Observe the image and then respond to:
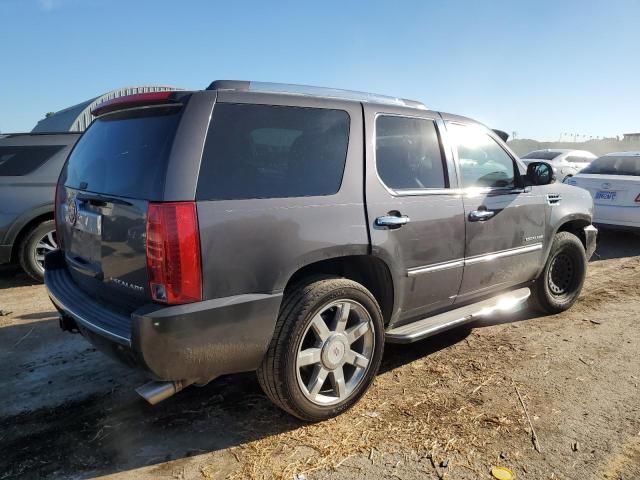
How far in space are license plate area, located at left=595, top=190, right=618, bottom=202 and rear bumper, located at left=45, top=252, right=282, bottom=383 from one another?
23.5ft

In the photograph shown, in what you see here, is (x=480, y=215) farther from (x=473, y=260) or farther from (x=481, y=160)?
A: (x=481, y=160)

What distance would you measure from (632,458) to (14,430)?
3.38m

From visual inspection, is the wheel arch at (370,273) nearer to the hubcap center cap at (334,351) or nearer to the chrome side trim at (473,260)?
the chrome side trim at (473,260)

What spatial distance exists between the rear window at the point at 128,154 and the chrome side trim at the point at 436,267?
1676 millimetres

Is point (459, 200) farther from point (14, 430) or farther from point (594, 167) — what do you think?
point (594, 167)

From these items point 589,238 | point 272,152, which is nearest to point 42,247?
point 272,152

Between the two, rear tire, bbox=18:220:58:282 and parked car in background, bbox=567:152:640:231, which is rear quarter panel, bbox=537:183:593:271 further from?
rear tire, bbox=18:220:58:282

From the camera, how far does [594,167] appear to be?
8.66 m

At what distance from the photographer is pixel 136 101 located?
274 cm

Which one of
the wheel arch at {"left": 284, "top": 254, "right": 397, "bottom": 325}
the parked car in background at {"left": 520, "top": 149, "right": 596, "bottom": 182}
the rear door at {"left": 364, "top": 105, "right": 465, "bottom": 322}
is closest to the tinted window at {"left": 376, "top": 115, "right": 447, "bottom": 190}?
the rear door at {"left": 364, "top": 105, "right": 465, "bottom": 322}

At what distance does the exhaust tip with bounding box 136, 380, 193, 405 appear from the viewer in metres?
2.39

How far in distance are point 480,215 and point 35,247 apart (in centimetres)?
495

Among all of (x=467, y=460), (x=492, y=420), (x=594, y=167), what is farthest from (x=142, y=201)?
(x=594, y=167)

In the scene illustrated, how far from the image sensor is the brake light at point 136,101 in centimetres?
259
